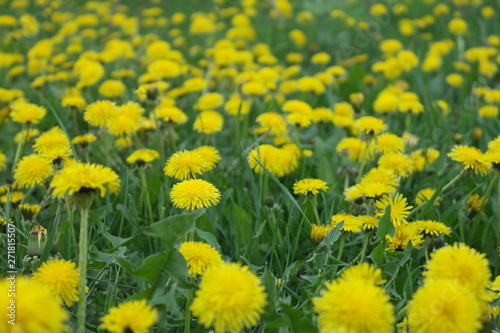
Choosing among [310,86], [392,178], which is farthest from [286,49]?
[392,178]

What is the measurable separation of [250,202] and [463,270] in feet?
3.16

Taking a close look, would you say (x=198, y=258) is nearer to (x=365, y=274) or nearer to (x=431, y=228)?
(x=365, y=274)

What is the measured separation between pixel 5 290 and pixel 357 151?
1.49m

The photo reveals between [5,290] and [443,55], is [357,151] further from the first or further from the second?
[443,55]

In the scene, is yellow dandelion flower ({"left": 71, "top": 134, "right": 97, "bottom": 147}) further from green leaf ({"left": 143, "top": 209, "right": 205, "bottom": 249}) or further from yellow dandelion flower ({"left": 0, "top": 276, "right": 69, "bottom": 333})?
yellow dandelion flower ({"left": 0, "top": 276, "right": 69, "bottom": 333})

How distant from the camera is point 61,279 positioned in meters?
1.09

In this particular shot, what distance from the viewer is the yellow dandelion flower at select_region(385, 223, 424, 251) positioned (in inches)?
54.8

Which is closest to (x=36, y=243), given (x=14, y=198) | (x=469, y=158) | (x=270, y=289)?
(x=14, y=198)

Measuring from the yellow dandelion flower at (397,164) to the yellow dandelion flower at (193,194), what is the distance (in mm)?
675

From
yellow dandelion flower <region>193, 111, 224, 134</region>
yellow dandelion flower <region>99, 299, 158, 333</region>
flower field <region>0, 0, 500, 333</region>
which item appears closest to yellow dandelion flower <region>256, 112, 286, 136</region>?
flower field <region>0, 0, 500, 333</region>

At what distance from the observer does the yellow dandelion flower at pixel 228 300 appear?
3.15 feet

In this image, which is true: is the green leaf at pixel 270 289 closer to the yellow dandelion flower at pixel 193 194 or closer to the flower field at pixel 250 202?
the flower field at pixel 250 202

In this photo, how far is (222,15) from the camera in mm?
5570

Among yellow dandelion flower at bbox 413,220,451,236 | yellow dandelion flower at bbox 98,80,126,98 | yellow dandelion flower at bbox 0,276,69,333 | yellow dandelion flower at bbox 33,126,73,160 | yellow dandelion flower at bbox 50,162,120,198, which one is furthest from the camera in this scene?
yellow dandelion flower at bbox 98,80,126,98
